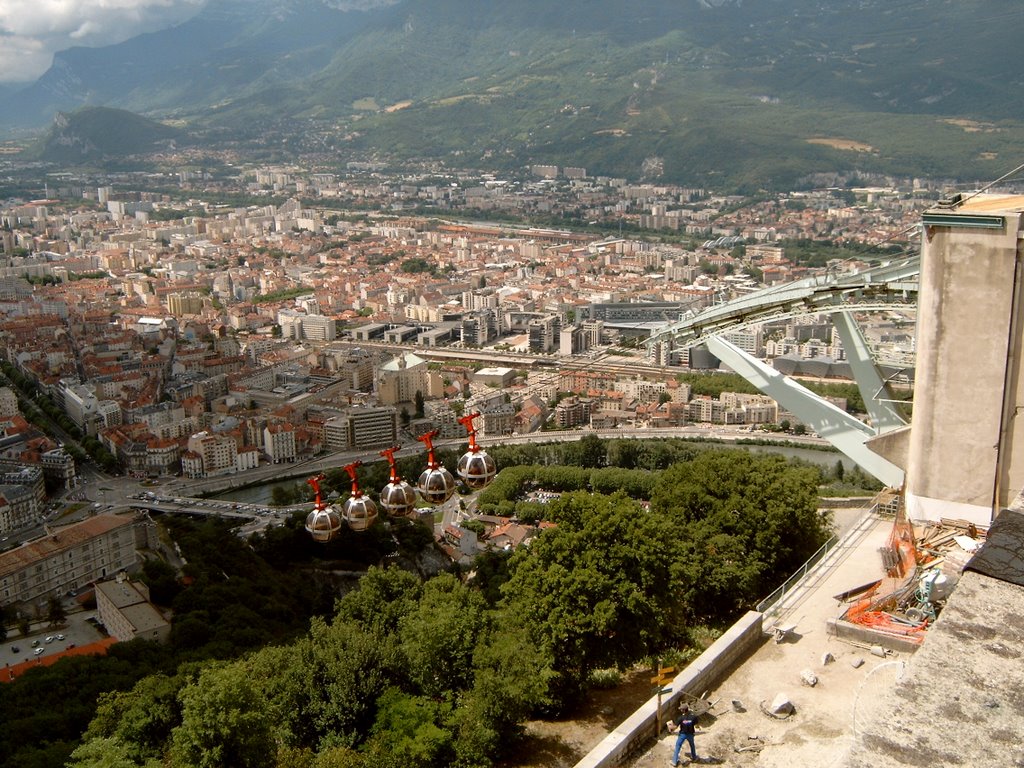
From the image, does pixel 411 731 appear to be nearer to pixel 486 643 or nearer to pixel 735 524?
pixel 486 643

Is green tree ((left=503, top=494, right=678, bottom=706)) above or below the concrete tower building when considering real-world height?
below

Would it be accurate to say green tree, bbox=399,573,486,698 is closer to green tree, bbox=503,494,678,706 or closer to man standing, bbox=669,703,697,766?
green tree, bbox=503,494,678,706

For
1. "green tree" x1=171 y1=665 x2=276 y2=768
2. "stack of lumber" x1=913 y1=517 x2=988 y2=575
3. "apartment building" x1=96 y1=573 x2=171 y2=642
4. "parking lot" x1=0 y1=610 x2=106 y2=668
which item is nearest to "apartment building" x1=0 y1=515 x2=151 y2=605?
"parking lot" x1=0 y1=610 x2=106 y2=668

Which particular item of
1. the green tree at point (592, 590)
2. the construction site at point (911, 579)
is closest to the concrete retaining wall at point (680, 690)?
the construction site at point (911, 579)

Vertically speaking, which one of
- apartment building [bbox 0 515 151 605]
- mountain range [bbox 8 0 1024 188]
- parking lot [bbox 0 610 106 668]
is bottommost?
parking lot [bbox 0 610 106 668]

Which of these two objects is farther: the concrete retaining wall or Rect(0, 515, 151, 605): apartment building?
Rect(0, 515, 151, 605): apartment building

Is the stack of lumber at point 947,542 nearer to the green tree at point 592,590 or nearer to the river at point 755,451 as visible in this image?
the green tree at point 592,590

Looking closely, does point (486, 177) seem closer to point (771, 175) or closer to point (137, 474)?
point (771, 175)
